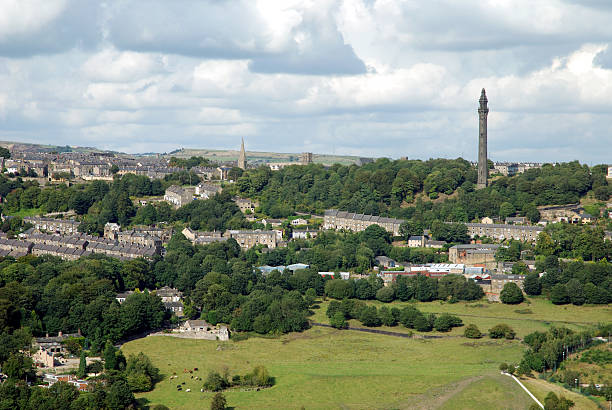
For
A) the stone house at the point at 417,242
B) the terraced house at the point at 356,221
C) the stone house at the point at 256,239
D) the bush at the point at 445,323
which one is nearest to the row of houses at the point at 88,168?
the terraced house at the point at 356,221

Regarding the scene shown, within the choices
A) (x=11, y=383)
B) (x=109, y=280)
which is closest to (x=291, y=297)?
(x=109, y=280)

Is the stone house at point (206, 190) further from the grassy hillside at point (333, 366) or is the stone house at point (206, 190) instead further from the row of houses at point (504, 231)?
the grassy hillside at point (333, 366)

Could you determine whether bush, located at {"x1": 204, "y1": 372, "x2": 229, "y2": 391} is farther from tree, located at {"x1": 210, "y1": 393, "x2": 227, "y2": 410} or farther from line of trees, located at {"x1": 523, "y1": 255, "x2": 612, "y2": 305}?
line of trees, located at {"x1": 523, "y1": 255, "x2": 612, "y2": 305}

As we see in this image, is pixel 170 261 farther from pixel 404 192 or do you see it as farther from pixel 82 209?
pixel 404 192

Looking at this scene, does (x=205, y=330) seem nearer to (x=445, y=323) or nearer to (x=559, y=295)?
(x=445, y=323)

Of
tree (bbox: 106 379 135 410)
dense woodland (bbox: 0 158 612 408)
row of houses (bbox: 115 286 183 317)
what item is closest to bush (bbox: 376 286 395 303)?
dense woodland (bbox: 0 158 612 408)

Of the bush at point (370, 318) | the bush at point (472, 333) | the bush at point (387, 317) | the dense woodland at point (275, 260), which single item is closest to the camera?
the dense woodland at point (275, 260)
